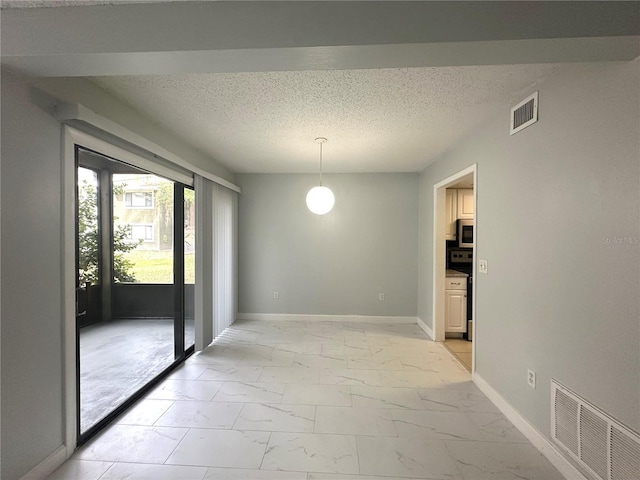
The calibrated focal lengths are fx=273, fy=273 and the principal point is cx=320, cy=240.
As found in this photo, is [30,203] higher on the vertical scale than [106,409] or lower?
higher

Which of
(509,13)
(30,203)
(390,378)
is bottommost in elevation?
(390,378)

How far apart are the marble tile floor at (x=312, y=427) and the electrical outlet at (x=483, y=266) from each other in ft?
3.75

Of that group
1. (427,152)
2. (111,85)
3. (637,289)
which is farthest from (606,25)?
(111,85)

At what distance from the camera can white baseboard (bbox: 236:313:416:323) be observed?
15.2ft

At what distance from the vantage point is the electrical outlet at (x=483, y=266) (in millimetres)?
2555

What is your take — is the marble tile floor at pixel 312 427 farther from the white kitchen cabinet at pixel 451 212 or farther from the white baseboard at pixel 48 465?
the white kitchen cabinet at pixel 451 212

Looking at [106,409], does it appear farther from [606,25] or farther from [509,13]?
[606,25]

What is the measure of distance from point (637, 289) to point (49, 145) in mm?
3183

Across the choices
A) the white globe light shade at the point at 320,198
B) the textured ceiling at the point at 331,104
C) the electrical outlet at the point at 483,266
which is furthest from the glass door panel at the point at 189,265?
the electrical outlet at the point at 483,266

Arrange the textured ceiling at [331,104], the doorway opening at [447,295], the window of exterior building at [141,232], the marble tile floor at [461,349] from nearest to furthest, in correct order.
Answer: the textured ceiling at [331,104]
the marble tile floor at [461,349]
the doorway opening at [447,295]
the window of exterior building at [141,232]

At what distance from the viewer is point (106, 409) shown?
89.4 inches

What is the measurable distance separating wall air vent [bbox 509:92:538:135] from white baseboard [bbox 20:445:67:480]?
12.4 ft

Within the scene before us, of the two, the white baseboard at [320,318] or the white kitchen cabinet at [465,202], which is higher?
the white kitchen cabinet at [465,202]

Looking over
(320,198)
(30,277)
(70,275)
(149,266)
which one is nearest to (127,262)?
(149,266)
